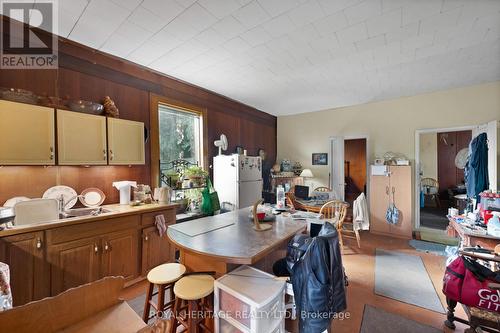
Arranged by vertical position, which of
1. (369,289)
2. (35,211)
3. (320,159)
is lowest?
(369,289)

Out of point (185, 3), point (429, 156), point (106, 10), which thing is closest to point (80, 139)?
point (106, 10)

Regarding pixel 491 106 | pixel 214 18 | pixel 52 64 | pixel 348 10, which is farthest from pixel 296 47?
pixel 491 106

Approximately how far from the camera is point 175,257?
2.93 m

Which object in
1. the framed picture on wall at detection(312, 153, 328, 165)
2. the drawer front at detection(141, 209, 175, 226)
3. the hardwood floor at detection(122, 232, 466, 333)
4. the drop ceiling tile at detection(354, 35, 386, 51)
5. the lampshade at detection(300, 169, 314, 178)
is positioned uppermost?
the drop ceiling tile at detection(354, 35, 386, 51)

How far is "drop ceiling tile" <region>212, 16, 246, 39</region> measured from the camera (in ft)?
6.59

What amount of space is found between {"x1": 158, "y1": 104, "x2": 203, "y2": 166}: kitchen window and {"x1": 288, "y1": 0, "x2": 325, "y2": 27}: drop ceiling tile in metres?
2.23

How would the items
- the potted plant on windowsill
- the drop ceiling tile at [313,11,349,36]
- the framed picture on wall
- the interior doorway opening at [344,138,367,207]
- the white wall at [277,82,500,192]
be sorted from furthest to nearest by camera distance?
the interior doorway opening at [344,138,367,207] → the framed picture on wall → the white wall at [277,82,500,192] → the potted plant on windowsill → the drop ceiling tile at [313,11,349,36]

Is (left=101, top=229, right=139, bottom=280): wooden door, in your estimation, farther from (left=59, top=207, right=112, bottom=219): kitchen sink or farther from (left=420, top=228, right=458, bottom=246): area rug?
(left=420, top=228, right=458, bottom=246): area rug

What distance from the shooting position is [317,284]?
4.17 feet

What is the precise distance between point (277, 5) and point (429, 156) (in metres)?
7.03

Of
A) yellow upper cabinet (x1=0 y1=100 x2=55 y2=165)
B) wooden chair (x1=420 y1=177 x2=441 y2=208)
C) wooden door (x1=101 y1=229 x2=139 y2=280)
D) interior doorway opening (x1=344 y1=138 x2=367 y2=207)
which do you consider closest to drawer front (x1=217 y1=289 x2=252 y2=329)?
wooden door (x1=101 y1=229 x2=139 y2=280)

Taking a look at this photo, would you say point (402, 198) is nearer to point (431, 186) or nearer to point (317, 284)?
point (431, 186)

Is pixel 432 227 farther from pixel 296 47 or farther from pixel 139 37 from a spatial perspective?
pixel 139 37

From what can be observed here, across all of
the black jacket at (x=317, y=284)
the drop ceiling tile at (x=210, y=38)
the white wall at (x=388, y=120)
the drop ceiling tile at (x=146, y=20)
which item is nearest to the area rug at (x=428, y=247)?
the white wall at (x=388, y=120)
